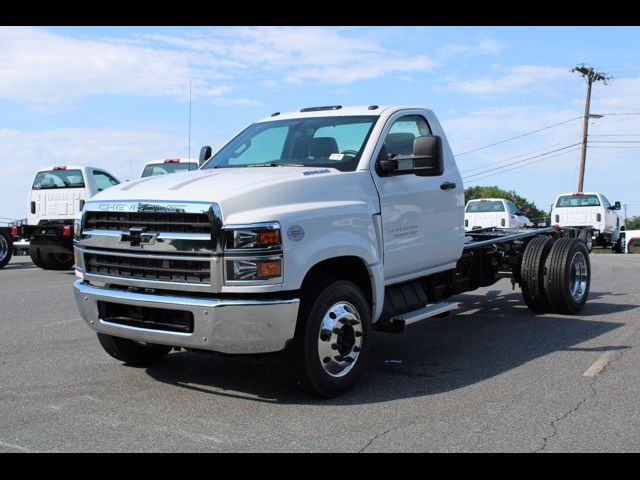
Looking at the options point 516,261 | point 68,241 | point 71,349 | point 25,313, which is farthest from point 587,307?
point 68,241

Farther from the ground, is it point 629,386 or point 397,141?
point 397,141

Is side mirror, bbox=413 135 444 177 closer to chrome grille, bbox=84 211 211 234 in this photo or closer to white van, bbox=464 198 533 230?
chrome grille, bbox=84 211 211 234

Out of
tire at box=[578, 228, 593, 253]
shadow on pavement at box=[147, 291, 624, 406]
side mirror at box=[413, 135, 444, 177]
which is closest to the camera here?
shadow on pavement at box=[147, 291, 624, 406]

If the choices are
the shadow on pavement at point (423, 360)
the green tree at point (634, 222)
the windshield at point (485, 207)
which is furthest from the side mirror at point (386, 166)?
the green tree at point (634, 222)

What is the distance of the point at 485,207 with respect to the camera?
25922 mm

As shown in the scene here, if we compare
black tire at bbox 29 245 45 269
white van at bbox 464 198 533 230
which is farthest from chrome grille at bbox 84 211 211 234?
white van at bbox 464 198 533 230

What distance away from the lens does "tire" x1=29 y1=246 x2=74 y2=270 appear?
53.7 feet

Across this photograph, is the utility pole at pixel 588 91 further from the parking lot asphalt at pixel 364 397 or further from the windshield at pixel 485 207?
the parking lot asphalt at pixel 364 397

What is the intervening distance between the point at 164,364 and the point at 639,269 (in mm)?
13065

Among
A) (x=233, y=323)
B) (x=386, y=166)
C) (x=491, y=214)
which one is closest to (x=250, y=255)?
(x=233, y=323)

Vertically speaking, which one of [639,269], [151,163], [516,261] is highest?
[151,163]

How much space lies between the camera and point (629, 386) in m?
5.73

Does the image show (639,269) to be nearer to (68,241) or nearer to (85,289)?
(68,241)

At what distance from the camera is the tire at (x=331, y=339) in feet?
16.9
